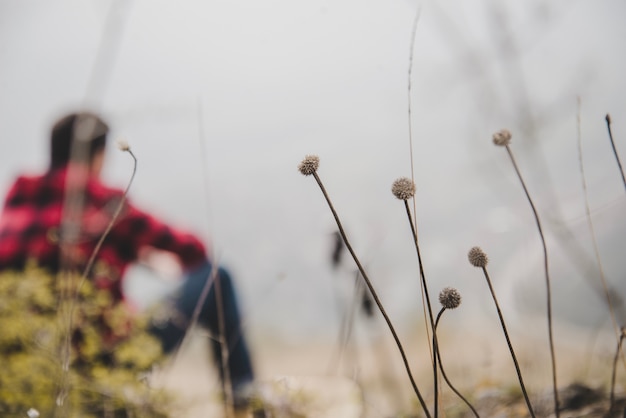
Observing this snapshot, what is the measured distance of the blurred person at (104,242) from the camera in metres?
1.86

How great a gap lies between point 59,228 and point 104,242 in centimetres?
26

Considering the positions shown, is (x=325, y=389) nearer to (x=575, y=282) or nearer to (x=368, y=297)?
(x=368, y=297)

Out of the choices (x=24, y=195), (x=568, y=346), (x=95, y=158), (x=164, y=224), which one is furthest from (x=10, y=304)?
(x=568, y=346)

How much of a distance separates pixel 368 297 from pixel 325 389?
2.04 feet

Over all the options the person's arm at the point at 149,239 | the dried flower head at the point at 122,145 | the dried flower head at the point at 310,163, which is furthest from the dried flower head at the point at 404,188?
the person's arm at the point at 149,239

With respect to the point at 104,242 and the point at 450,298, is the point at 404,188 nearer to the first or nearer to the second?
the point at 450,298

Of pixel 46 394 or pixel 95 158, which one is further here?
pixel 95 158

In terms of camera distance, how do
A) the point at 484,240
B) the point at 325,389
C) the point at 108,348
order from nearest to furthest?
the point at 325,389, the point at 108,348, the point at 484,240

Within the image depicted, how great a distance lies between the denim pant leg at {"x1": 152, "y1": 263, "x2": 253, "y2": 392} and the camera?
1950 mm

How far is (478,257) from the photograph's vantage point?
0.47 metres

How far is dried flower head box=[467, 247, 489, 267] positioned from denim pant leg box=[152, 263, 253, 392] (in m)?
1.47

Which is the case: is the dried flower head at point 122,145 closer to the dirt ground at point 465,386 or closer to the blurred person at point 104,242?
the dirt ground at point 465,386

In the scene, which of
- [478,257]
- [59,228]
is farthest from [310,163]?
[59,228]

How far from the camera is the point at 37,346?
1.54 m
